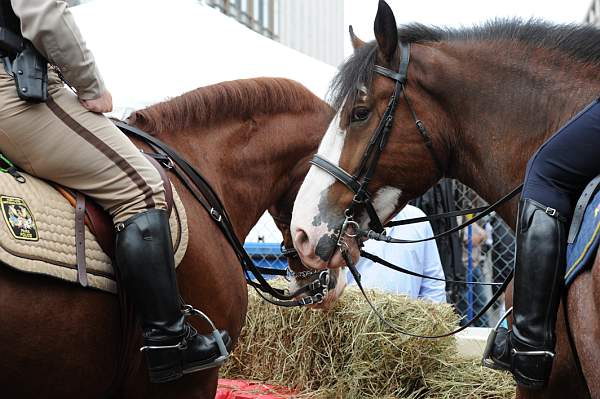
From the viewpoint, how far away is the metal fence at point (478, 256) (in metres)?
6.27

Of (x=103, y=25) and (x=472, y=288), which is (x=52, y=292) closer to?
(x=472, y=288)

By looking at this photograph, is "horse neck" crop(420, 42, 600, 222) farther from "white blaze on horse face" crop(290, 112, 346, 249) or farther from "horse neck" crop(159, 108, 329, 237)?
"horse neck" crop(159, 108, 329, 237)

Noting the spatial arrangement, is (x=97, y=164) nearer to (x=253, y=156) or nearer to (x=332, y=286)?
(x=253, y=156)

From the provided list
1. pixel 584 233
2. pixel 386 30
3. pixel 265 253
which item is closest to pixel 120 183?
pixel 386 30

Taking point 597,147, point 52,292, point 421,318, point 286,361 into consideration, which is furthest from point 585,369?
point 286,361

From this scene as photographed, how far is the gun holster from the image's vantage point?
241cm

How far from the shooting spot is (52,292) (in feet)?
7.88

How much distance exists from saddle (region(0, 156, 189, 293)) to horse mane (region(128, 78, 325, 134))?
0.80 m

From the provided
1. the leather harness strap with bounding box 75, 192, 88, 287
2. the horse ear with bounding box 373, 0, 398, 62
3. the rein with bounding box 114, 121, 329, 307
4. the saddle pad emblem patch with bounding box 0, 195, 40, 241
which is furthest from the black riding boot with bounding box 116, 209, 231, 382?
the horse ear with bounding box 373, 0, 398, 62

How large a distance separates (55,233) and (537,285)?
65.0 inches

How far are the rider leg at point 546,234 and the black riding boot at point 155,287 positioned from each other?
1.24 m

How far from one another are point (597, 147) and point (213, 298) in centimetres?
164

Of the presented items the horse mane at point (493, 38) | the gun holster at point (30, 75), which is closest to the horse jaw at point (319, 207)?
the horse mane at point (493, 38)

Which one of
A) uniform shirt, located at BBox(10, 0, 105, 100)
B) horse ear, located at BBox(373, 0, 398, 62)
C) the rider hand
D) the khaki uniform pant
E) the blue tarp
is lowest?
the blue tarp
